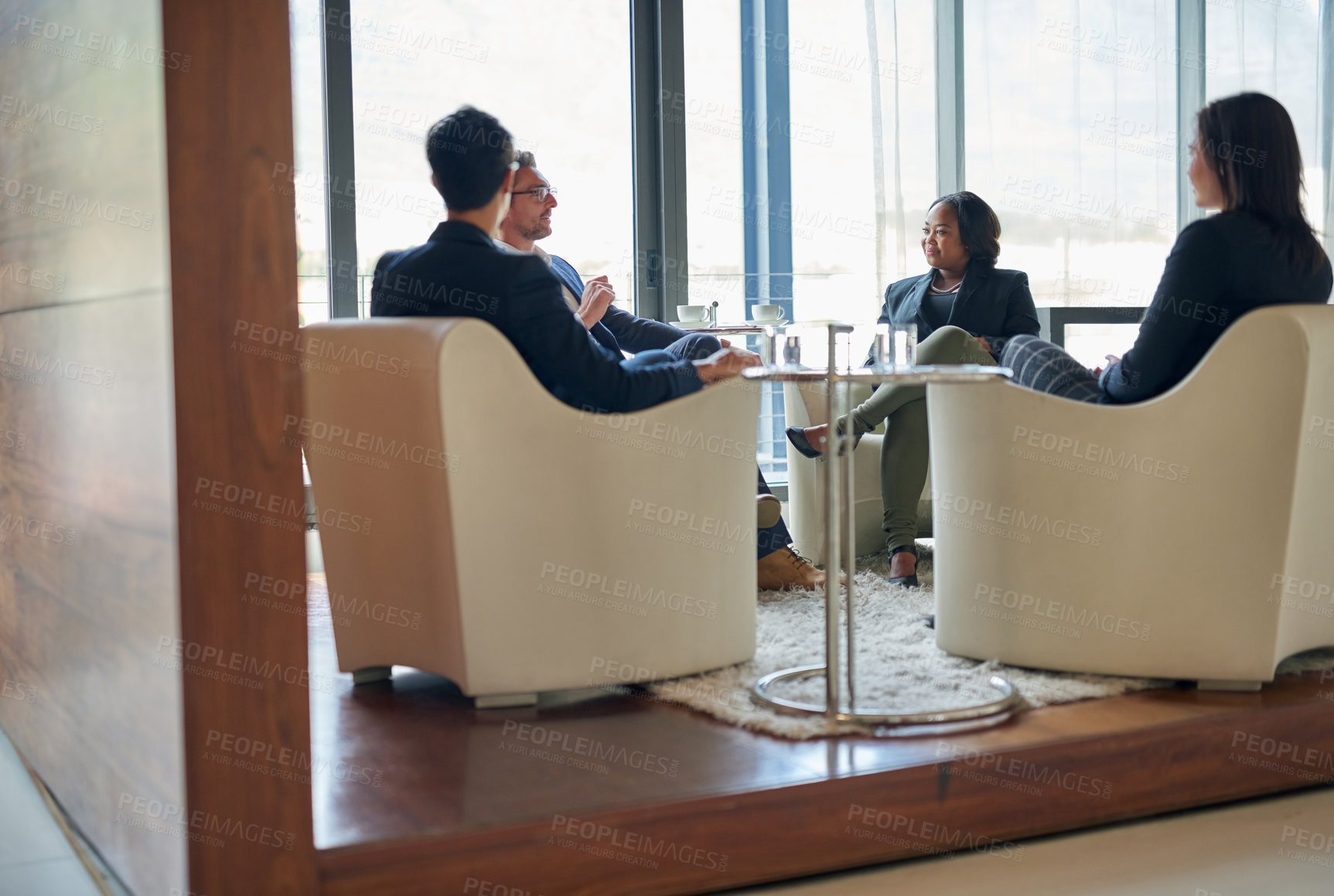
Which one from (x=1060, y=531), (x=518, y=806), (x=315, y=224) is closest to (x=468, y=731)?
(x=518, y=806)

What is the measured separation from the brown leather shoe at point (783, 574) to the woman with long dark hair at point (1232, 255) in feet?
3.61

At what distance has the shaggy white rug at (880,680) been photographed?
225 cm

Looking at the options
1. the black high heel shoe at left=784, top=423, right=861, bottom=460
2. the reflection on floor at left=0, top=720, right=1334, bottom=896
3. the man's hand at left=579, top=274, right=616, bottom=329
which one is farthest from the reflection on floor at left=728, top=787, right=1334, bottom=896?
the man's hand at left=579, top=274, right=616, bottom=329

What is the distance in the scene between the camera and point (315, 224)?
4418 mm

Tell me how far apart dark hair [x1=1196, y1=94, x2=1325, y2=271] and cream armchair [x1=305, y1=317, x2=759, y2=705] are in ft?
3.46

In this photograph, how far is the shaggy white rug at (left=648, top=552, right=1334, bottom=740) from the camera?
225 centimetres

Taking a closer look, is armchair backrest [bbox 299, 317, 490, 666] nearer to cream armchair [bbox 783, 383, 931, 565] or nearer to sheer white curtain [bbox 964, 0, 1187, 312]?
cream armchair [bbox 783, 383, 931, 565]

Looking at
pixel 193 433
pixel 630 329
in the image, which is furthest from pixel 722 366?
pixel 630 329

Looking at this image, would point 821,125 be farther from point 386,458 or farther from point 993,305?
point 386,458

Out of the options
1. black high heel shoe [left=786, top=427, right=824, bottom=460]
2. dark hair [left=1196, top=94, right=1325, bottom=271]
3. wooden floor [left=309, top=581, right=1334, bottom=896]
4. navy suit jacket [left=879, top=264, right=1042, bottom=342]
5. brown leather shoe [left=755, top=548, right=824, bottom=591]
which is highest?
dark hair [left=1196, top=94, right=1325, bottom=271]

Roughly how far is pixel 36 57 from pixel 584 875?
5.70ft

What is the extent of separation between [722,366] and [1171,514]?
36.4 inches

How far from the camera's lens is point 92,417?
196 cm

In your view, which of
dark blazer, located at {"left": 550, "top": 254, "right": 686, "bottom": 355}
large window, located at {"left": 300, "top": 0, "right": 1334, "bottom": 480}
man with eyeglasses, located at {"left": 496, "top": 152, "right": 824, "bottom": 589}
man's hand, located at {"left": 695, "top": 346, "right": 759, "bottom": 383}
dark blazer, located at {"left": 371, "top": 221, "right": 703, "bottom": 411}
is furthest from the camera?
large window, located at {"left": 300, "top": 0, "right": 1334, "bottom": 480}
